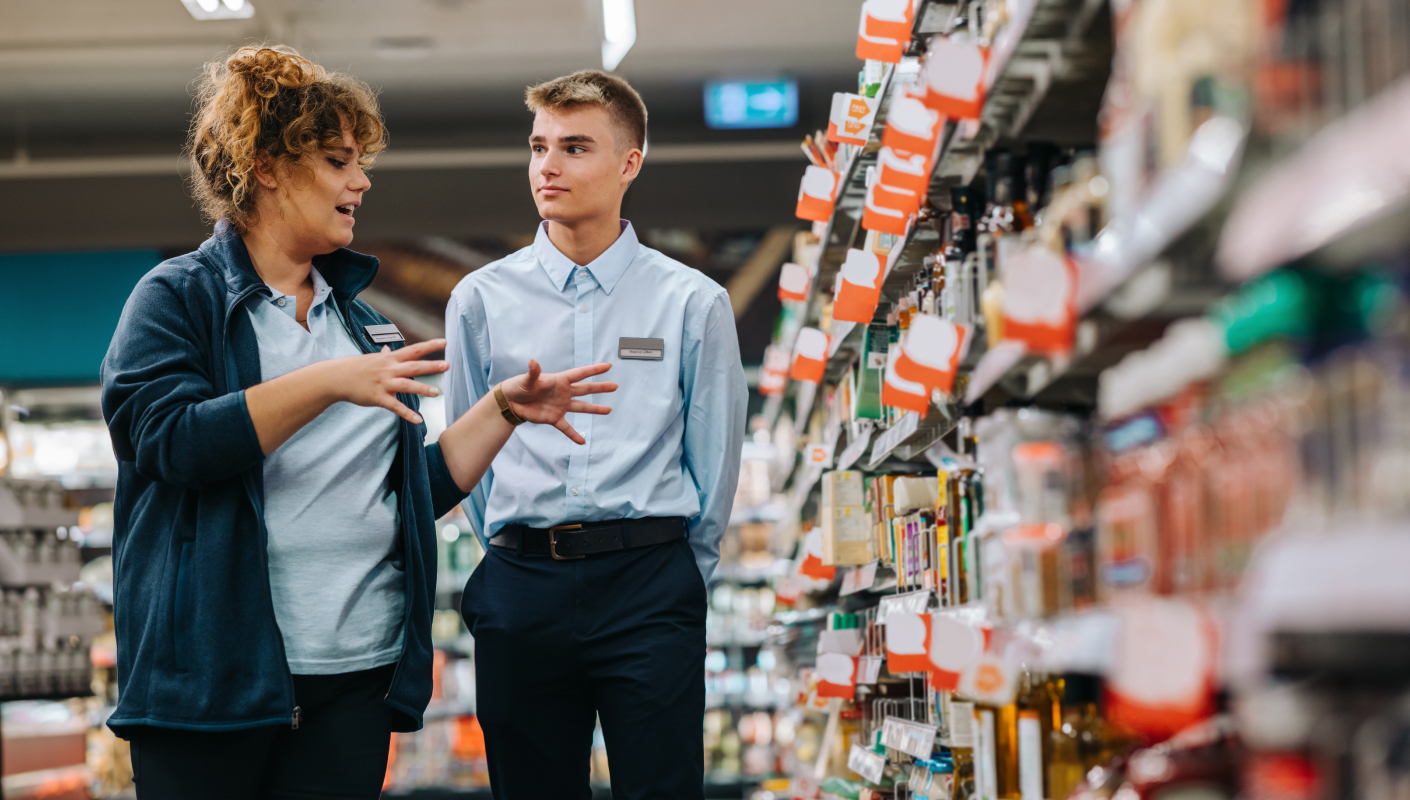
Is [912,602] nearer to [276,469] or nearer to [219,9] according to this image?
[276,469]

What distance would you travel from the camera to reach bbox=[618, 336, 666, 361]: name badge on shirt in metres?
2.75

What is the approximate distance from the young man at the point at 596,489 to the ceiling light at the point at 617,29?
9.64 feet

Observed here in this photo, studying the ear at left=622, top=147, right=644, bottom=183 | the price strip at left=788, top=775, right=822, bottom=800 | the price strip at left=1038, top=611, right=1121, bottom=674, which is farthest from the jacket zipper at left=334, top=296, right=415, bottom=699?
the price strip at left=788, top=775, right=822, bottom=800

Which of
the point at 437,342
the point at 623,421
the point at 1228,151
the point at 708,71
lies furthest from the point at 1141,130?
the point at 708,71

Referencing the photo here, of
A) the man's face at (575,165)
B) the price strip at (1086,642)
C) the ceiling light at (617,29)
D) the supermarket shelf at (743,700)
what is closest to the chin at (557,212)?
the man's face at (575,165)

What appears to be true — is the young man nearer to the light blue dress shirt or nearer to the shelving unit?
the light blue dress shirt

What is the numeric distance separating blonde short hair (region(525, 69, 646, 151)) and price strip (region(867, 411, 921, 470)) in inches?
36.8

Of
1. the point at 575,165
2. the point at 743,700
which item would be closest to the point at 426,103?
the point at 743,700

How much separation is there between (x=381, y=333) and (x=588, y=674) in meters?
0.80

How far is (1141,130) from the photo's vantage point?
1.27 meters

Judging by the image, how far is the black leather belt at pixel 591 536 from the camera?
254cm

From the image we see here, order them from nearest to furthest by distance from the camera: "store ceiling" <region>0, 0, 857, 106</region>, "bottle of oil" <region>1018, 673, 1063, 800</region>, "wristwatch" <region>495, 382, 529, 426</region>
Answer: "bottle of oil" <region>1018, 673, 1063, 800</region> → "wristwatch" <region>495, 382, 529, 426</region> → "store ceiling" <region>0, 0, 857, 106</region>

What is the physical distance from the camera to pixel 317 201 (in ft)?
7.21

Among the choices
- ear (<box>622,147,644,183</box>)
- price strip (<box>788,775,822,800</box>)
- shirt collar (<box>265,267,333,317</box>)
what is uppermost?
ear (<box>622,147,644,183</box>)
